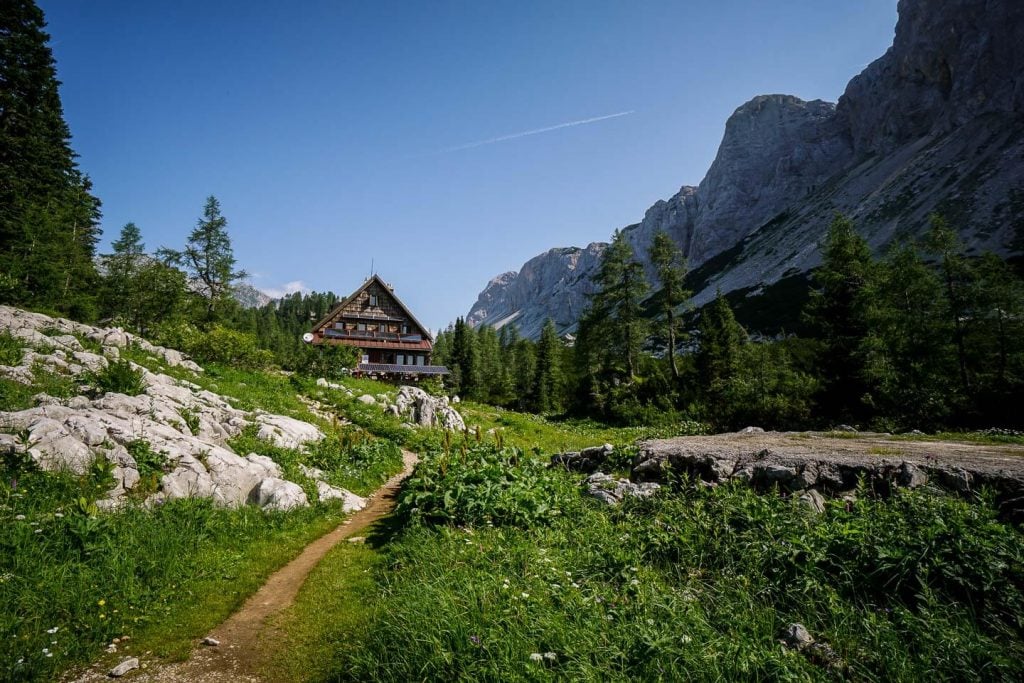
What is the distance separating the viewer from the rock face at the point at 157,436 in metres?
8.16

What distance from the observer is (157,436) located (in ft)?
32.0

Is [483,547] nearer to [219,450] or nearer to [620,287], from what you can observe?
[219,450]

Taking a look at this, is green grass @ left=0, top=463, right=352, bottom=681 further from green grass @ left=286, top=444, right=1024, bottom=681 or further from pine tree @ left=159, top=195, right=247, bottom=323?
pine tree @ left=159, top=195, right=247, bottom=323

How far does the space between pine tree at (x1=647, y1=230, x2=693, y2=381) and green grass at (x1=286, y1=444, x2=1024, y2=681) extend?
→ 1202 inches

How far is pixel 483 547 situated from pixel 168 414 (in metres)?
9.97

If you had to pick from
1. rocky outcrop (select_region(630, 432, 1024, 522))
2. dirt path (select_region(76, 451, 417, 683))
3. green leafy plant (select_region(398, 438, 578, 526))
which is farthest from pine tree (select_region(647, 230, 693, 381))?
dirt path (select_region(76, 451, 417, 683))

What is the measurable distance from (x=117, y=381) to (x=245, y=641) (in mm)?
11062

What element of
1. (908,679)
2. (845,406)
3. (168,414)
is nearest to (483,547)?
(908,679)

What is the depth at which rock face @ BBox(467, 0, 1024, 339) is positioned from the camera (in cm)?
8125

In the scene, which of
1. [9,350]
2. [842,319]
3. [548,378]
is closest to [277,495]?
[9,350]

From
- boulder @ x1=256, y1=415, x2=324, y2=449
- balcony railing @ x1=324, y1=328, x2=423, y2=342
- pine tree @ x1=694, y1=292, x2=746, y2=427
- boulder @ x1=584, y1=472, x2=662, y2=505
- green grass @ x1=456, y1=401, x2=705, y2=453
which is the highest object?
balcony railing @ x1=324, y1=328, x2=423, y2=342

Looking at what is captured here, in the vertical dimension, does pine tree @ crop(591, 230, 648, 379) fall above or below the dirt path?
above

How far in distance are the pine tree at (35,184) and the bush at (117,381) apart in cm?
1534

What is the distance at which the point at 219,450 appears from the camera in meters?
10.6
